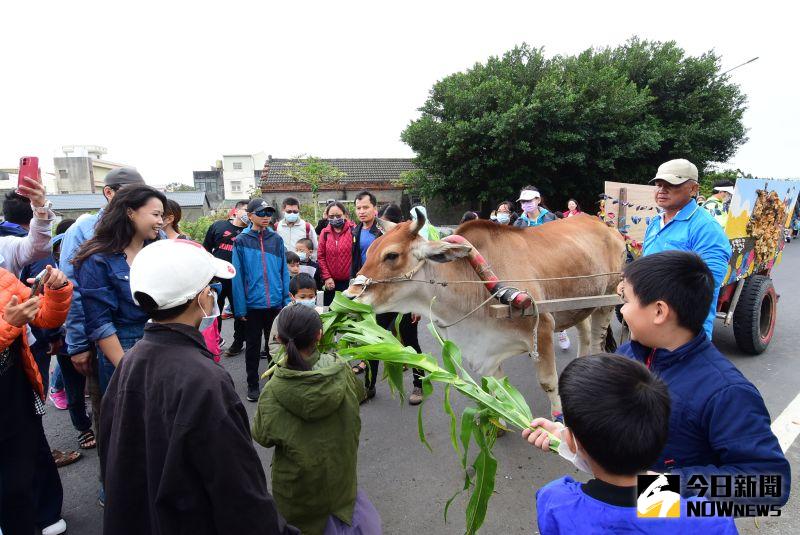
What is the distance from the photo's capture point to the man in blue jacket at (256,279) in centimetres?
459

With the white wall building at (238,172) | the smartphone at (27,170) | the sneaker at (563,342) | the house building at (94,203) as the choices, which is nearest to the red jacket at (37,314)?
the smartphone at (27,170)

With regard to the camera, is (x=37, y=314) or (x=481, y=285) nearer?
(x=37, y=314)

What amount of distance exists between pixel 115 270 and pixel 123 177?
1078 millimetres

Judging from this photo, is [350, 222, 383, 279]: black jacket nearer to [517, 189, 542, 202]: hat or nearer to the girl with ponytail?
[517, 189, 542, 202]: hat

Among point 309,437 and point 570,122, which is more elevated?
point 570,122

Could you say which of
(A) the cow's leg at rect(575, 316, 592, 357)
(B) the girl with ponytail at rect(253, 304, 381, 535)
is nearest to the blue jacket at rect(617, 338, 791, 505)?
(B) the girl with ponytail at rect(253, 304, 381, 535)

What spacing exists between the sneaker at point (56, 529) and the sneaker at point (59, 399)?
2.03 metres

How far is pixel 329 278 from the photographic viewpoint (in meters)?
5.73

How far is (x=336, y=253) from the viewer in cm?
564

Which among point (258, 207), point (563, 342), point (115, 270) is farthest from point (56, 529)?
point (563, 342)

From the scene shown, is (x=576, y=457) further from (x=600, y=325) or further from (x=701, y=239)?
(x=600, y=325)

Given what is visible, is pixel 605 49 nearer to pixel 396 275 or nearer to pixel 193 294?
pixel 396 275

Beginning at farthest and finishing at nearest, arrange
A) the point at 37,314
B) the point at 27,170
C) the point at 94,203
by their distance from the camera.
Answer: the point at 94,203
the point at 27,170
the point at 37,314

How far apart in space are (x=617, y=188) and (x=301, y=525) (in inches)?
213
